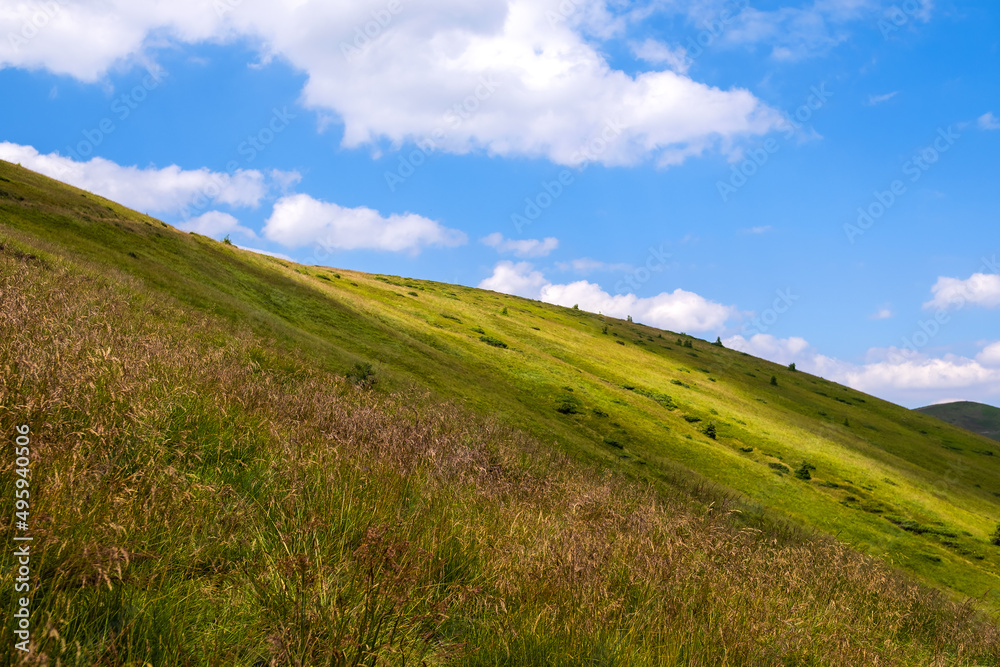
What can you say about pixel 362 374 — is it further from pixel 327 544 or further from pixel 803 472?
pixel 803 472

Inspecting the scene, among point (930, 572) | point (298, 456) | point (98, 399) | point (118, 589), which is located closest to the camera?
point (118, 589)

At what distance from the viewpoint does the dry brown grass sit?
3082 millimetres

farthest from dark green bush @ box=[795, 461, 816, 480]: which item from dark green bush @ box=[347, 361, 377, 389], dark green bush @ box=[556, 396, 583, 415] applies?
dark green bush @ box=[347, 361, 377, 389]

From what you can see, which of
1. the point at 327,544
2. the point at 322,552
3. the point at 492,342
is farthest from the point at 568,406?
the point at 322,552

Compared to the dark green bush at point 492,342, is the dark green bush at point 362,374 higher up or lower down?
lower down

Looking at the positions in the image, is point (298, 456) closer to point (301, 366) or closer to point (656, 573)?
point (656, 573)

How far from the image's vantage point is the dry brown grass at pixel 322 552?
308 cm

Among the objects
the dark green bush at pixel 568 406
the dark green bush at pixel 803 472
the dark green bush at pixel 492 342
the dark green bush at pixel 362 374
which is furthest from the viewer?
the dark green bush at pixel 492 342

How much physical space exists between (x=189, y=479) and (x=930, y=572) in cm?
3292

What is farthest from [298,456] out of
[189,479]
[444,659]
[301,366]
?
[301,366]

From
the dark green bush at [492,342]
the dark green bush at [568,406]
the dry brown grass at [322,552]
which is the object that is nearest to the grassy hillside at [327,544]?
the dry brown grass at [322,552]

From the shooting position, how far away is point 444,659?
3734 millimetres

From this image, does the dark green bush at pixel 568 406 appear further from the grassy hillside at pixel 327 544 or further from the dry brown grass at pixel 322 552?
the dry brown grass at pixel 322 552

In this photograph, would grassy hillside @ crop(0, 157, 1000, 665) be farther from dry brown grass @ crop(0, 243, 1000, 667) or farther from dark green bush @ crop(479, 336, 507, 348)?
dark green bush @ crop(479, 336, 507, 348)
